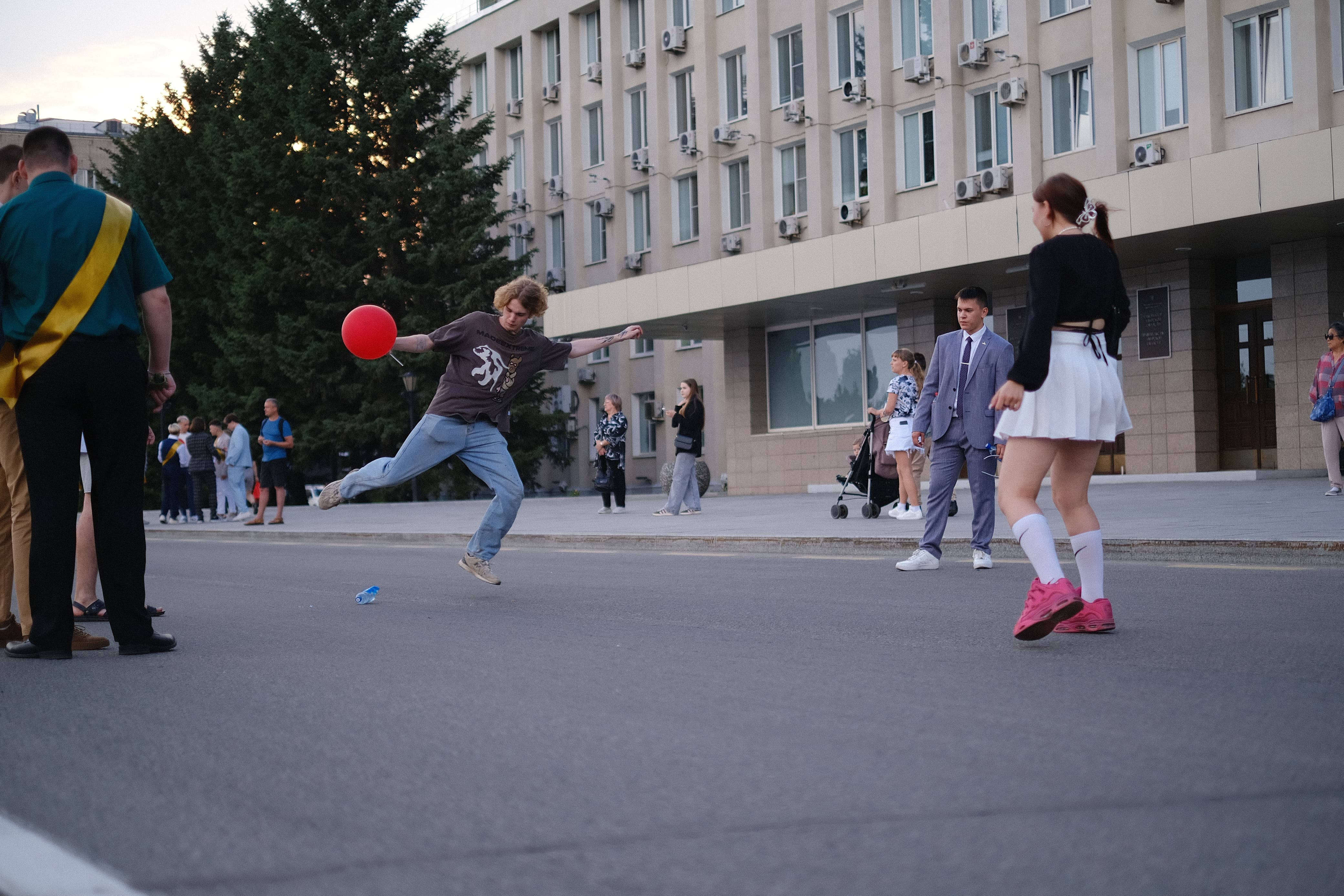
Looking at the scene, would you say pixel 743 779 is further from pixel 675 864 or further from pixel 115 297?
pixel 115 297

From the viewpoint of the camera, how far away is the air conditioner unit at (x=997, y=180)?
30.3 m

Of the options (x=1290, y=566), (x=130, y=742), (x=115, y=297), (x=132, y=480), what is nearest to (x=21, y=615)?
(x=132, y=480)

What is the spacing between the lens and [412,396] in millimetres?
35312

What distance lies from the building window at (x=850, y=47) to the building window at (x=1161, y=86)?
7.99 m

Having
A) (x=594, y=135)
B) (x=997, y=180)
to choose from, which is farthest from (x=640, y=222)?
(x=997, y=180)

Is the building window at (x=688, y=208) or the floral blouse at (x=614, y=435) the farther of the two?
the building window at (x=688, y=208)

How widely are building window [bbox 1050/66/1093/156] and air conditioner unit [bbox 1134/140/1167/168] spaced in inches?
64.6

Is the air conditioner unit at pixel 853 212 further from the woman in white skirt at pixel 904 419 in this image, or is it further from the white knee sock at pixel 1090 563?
the white knee sock at pixel 1090 563

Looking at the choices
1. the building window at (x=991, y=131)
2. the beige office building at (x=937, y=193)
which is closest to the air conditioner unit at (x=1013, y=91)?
the beige office building at (x=937, y=193)

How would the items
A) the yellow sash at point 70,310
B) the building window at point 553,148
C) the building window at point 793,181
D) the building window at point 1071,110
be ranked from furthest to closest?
the building window at point 553,148 → the building window at point 793,181 → the building window at point 1071,110 → the yellow sash at point 70,310

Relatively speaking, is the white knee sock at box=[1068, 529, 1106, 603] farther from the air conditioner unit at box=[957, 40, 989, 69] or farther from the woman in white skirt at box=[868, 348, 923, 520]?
the air conditioner unit at box=[957, 40, 989, 69]

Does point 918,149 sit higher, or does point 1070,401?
point 918,149

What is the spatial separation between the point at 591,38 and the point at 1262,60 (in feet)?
82.5

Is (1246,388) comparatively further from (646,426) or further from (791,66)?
(646,426)
